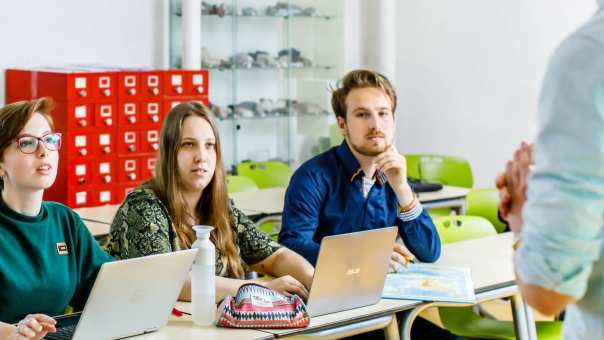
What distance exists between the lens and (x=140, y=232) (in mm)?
2891

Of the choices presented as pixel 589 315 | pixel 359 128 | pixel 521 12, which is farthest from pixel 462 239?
pixel 521 12

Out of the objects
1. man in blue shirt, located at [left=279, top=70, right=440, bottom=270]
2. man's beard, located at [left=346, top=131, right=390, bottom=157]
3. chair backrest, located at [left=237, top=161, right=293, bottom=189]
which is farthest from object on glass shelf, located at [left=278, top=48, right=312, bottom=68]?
man's beard, located at [left=346, top=131, right=390, bottom=157]

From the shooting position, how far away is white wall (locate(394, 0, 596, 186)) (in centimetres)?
723

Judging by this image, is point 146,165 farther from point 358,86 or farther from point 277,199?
point 358,86

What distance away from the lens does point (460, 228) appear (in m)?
4.07

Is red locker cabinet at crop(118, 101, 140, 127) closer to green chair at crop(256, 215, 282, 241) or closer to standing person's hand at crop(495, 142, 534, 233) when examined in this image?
green chair at crop(256, 215, 282, 241)

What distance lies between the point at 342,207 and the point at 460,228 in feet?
2.59

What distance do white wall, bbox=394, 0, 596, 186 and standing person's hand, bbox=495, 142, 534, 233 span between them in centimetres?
598

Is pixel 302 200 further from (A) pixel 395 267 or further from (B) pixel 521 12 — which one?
(B) pixel 521 12

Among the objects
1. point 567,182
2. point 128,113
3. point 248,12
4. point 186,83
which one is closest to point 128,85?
point 128,113

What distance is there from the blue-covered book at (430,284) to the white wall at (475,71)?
164 inches

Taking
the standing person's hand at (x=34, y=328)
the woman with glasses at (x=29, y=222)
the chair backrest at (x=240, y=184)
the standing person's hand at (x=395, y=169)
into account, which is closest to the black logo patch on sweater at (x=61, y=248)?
the woman with glasses at (x=29, y=222)

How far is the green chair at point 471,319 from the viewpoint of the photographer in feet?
11.7

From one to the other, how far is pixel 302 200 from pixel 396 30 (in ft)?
16.1
